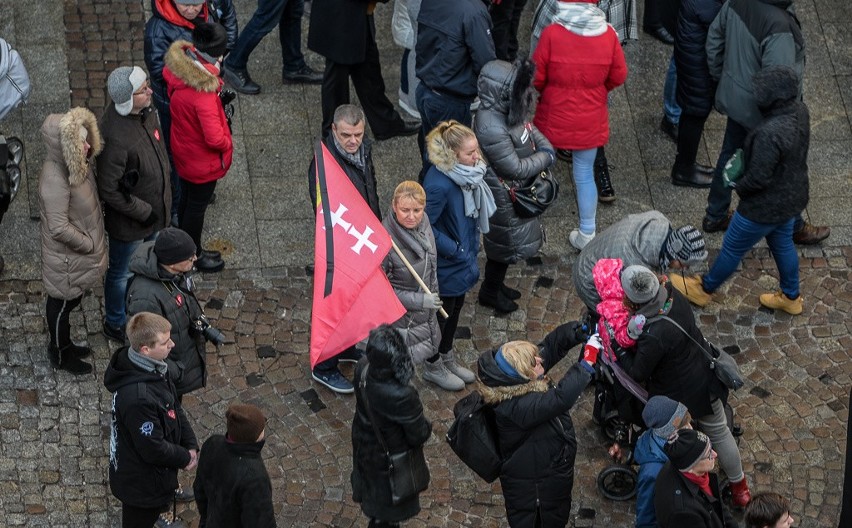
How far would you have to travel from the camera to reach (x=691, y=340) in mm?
8727

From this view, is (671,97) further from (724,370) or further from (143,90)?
(143,90)

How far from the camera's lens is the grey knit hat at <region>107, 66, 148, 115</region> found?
369 inches

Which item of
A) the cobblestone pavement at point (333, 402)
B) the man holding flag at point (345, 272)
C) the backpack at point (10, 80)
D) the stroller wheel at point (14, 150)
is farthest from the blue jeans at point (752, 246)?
the backpack at point (10, 80)

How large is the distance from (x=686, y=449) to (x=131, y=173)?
12.7 feet

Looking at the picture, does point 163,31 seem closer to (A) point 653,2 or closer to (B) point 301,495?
(B) point 301,495

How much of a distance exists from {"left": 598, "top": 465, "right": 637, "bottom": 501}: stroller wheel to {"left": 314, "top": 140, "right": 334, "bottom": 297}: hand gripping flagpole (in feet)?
6.63

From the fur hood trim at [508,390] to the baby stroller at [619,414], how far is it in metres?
0.86

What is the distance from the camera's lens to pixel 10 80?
33.4ft

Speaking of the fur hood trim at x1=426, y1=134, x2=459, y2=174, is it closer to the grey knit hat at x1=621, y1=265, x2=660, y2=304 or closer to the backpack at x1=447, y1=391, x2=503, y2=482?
the grey knit hat at x1=621, y1=265, x2=660, y2=304

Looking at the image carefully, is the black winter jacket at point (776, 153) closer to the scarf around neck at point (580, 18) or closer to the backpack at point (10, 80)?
the scarf around neck at point (580, 18)

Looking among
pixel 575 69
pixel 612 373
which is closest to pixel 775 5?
pixel 575 69

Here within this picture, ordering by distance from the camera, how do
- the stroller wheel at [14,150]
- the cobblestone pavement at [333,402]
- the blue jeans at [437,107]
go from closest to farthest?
the cobblestone pavement at [333,402] → the stroller wheel at [14,150] → the blue jeans at [437,107]

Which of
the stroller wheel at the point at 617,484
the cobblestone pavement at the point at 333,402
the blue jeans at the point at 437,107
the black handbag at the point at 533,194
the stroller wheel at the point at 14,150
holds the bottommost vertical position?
the cobblestone pavement at the point at 333,402

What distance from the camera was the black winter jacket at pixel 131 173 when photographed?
9.50 m
